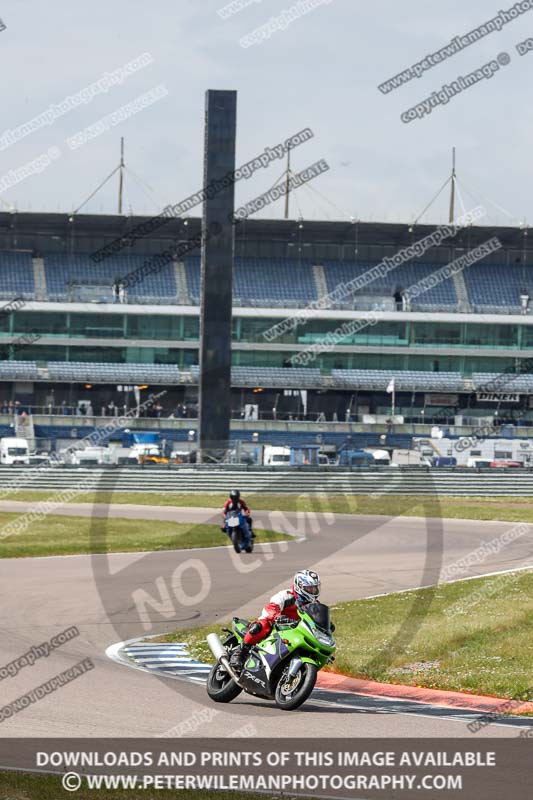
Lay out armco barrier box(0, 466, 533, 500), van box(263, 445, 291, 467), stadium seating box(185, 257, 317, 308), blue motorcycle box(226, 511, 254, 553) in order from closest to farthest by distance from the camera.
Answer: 1. blue motorcycle box(226, 511, 254, 553)
2. armco barrier box(0, 466, 533, 500)
3. van box(263, 445, 291, 467)
4. stadium seating box(185, 257, 317, 308)

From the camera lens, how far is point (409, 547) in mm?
32188

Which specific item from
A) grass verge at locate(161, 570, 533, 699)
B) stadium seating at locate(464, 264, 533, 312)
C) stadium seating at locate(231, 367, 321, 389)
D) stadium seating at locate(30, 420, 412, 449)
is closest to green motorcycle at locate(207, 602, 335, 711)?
grass verge at locate(161, 570, 533, 699)

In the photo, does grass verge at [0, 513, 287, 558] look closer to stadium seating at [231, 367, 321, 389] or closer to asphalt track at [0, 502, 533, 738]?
asphalt track at [0, 502, 533, 738]

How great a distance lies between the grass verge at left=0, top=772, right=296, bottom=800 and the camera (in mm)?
9070

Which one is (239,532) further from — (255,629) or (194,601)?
(255,629)

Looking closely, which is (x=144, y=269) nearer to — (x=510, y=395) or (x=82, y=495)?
(x=510, y=395)

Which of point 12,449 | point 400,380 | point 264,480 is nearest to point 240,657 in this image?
point 264,480

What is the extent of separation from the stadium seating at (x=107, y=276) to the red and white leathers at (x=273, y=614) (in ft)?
231

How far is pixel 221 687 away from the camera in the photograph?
13.3 m

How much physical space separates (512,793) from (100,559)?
766 inches

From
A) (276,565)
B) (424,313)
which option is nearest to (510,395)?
(424,313)

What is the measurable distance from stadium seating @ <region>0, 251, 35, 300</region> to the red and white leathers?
233 feet

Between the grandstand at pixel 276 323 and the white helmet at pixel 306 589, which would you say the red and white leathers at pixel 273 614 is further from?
the grandstand at pixel 276 323

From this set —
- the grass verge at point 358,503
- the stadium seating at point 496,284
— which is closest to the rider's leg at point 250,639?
the grass verge at point 358,503
